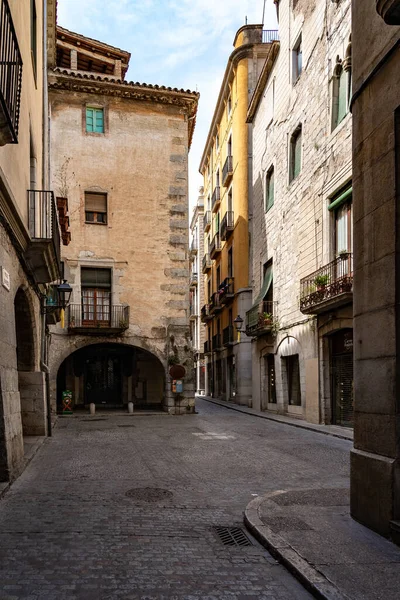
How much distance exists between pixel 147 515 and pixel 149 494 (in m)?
1.07

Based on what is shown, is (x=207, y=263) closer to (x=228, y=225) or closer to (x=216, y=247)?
(x=216, y=247)

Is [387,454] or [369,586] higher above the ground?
[387,454]

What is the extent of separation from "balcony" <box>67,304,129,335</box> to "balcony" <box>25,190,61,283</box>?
8.14 metres

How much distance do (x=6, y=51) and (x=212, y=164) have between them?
35.1 metres

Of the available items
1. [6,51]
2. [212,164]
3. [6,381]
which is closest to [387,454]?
[6,381]

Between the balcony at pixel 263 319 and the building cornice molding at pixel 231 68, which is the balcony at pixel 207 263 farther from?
the balcony at pixel 263 319

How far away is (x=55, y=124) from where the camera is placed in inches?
874

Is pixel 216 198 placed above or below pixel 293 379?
above

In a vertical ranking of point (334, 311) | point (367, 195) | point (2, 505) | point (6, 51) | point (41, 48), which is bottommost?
point (2, 505)

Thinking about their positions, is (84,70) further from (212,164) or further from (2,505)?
(2,505)

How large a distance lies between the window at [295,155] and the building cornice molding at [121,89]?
16.6ft

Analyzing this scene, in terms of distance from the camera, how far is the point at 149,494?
23.8ft

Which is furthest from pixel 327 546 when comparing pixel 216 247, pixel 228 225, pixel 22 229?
pixel 216 247

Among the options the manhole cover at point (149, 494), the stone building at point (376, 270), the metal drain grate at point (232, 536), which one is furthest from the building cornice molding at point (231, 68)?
the metal drain grate at point (232, 536)
